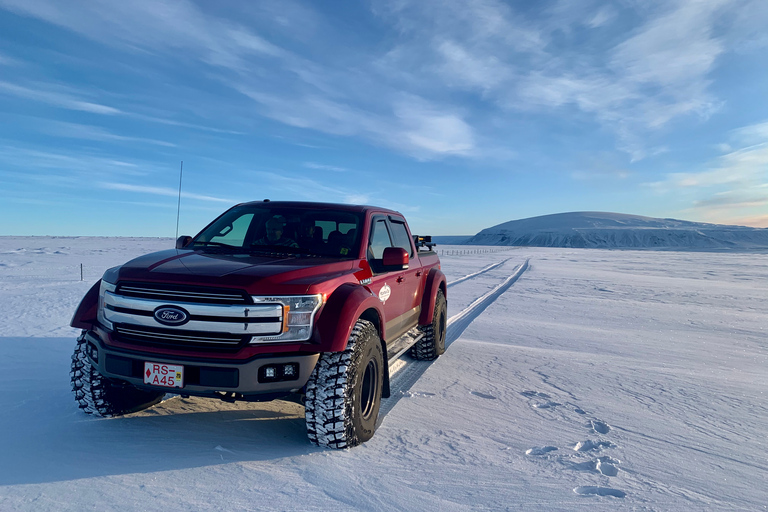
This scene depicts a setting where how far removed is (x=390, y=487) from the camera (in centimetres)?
297

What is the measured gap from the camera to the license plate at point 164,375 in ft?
10.2

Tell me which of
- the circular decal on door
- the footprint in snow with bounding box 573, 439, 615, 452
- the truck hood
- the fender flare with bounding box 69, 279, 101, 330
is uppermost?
the truck hood

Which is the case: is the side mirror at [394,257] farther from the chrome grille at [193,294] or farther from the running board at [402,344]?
the chrome grille at [193,294]

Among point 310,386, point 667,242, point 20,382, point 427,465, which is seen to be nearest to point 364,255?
→ point 310,386

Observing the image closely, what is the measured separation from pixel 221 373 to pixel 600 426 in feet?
10.3

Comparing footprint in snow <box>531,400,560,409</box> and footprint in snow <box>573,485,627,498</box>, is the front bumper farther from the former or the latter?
footprint in snow <box>531,400,560,409</box>

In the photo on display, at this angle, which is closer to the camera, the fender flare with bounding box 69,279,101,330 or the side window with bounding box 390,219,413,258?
the fender flare with bounding box 69,279,101,330

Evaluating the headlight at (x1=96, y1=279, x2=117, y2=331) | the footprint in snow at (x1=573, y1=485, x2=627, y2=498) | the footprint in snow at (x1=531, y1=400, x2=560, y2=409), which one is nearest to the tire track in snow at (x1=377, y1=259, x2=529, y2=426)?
the footprint in snow at (x1=531, y1=400, x2=560, y2=409)

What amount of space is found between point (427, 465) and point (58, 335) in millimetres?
5999

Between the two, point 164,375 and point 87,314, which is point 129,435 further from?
point 87,314

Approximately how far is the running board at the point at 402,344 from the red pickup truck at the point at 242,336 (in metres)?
0.48

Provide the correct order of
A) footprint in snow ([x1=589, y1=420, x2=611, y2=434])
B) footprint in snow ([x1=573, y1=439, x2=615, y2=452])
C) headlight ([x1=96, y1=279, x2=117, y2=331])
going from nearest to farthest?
1. headlight ([x1=96, y1=279, x2=117, y2=331])
2. footprint in snow ([x1=573, y1=439, x2=615, y2=452])
3. footprint in snow ([x1=589, y1=420, x2=611, y2=434])

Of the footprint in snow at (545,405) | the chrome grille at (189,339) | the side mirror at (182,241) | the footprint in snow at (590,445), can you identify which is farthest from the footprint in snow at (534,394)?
the side mirror at (182,241)

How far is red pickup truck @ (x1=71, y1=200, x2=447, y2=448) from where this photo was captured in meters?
3.13
